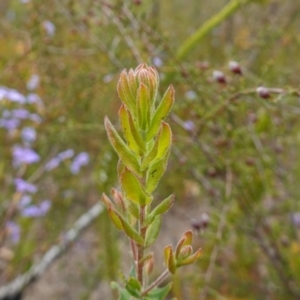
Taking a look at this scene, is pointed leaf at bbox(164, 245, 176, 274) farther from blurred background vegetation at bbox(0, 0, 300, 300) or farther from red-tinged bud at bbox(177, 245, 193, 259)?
blurred background vegetation at bbox(0, 0, 300, 300)

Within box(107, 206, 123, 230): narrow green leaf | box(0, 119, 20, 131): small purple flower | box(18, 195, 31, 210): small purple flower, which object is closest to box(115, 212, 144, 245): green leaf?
box(107, 206, 123, 230): narrow green leaf

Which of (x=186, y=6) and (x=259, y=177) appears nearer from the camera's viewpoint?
(x=259, y=177)

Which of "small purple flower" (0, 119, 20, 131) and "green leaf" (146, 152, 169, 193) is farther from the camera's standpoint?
"small purple flower" (0, 119, 20, 131)

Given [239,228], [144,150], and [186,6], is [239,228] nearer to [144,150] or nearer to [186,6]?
[144,150]

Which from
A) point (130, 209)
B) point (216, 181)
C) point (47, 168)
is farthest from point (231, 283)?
point (130, 209)

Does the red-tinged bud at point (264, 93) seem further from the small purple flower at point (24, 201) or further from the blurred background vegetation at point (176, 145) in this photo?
the small purple flower at point (24, 201)
